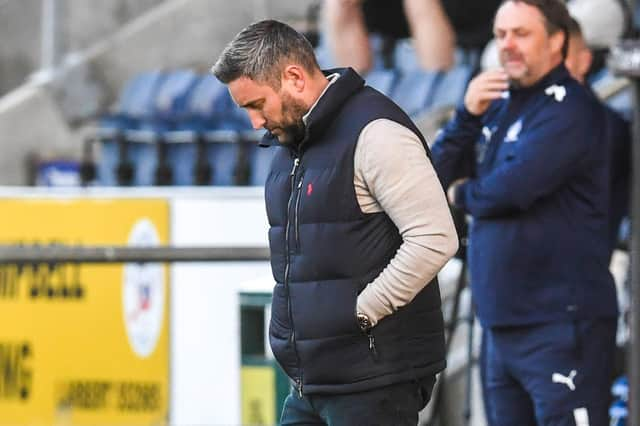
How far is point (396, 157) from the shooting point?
3600mm

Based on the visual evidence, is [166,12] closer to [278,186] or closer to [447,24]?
[447,24]

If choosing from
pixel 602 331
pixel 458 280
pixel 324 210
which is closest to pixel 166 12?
pixel 458 280

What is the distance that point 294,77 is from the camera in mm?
3703

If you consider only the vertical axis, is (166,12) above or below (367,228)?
above

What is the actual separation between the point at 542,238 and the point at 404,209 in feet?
4.26

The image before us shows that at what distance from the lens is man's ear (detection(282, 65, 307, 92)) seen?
12.1 feet

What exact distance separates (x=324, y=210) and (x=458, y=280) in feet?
9.21

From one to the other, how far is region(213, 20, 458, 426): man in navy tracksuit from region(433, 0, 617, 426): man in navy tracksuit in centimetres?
106

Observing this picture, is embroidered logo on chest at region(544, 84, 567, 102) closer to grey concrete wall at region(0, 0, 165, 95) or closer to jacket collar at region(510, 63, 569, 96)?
jacket collar at region(510, 63, 569, 96)

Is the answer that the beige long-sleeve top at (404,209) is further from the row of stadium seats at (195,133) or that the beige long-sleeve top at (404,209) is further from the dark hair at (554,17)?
the row of stadium seats at (195,133)

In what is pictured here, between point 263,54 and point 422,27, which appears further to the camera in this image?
point 422,27

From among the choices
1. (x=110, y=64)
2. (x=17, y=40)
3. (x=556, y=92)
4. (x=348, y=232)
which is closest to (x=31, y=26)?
(x=17, y=40)

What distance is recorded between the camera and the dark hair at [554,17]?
496 centimetres

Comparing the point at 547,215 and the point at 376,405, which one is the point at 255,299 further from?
the point at 376,405
